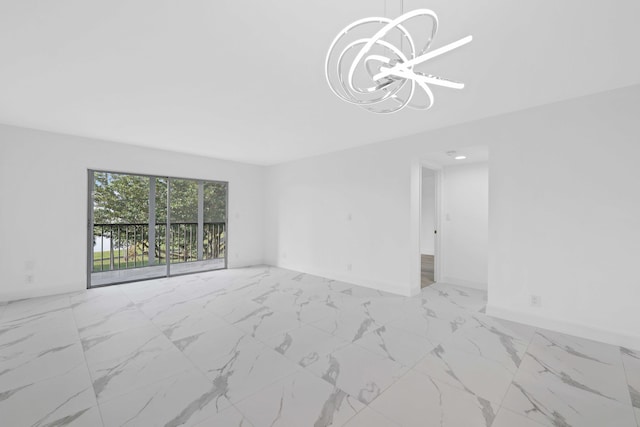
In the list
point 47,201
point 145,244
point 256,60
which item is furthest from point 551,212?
point 145,244

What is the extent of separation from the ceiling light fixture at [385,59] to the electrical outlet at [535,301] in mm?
2398

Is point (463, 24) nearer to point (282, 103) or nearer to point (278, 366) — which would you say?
point (282, 103)

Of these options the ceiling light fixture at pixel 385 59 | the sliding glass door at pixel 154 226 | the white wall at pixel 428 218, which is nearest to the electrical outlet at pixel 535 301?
the ceiling light fixture at pixel 385 59

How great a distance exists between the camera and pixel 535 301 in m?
2.91

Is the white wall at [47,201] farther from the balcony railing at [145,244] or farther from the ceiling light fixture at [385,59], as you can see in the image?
the ceiling light fixture at [385,59]

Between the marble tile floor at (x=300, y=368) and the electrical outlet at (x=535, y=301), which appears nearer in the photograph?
the marble tile floor at (x=300, y=368)

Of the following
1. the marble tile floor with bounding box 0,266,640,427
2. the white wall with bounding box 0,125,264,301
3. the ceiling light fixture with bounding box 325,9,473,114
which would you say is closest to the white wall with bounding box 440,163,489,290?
the marble tile floor with bounding box 0,266,640,427

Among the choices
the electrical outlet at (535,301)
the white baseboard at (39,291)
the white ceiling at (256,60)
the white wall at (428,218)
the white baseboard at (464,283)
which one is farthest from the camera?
the white wall at (428,218)

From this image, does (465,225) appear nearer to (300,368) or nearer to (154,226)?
(300,368)

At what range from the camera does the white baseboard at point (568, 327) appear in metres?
2.46

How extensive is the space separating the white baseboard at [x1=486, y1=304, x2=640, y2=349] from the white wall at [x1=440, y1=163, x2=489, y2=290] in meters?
1.35

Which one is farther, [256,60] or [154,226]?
[154,226]

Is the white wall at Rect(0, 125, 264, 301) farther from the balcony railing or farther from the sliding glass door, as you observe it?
the sliding glass door

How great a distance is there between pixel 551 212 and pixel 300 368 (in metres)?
2.93
